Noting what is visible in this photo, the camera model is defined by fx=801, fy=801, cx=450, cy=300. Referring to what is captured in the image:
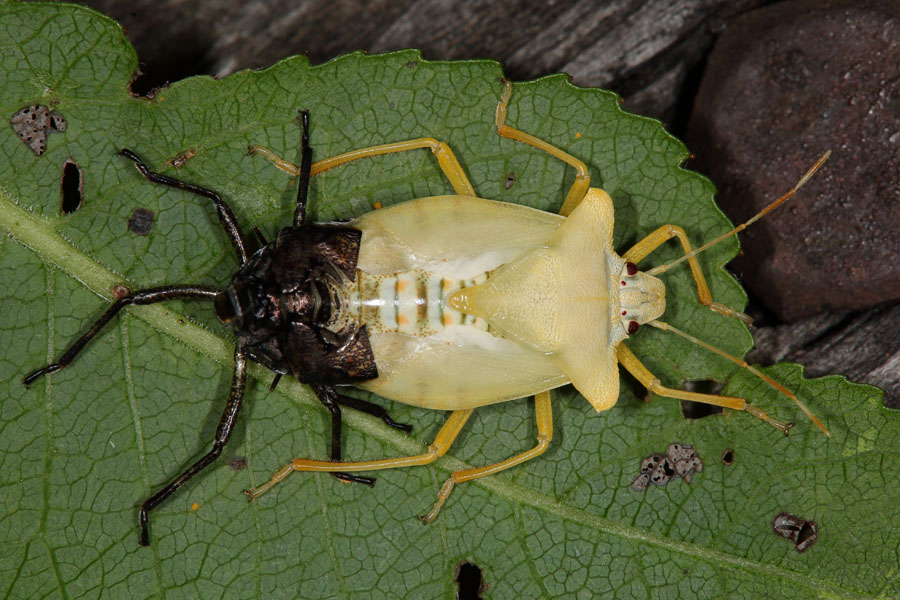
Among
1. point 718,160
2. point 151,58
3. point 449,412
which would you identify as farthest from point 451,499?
point 151,58

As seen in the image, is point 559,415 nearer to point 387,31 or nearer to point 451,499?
point 451,499

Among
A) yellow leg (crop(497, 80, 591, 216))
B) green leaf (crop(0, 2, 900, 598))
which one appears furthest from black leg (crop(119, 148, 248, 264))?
yellow leg (crop(497, 80, 591, 216))

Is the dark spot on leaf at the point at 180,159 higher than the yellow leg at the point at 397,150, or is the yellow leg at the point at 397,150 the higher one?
the dark spot on leaf at the point at 180,159

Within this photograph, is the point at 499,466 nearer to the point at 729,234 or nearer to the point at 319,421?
the point at 319,421

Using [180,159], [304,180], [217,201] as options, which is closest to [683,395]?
[304,180]

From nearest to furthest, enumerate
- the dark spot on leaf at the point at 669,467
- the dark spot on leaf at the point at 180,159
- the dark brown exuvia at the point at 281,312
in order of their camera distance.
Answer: the dark brown exuvia at the point at 281,312 → the dark spot on leaf at the point at 180,159 → the dark spot on leaf at the point at 669,467

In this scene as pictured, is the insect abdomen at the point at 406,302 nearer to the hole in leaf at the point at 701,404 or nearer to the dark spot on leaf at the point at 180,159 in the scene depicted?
the dark spot on leaf at the point at 180,159

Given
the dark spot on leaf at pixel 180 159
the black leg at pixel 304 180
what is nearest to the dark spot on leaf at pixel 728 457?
the black leg at pixel 304 180
